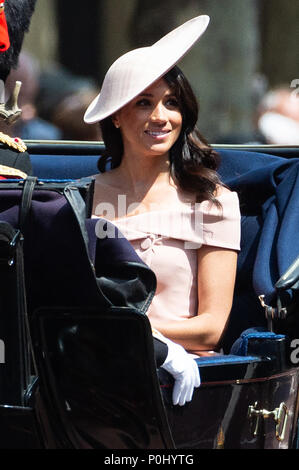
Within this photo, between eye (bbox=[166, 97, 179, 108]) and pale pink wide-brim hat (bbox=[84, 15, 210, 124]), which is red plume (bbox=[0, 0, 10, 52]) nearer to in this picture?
pale pink wide-brim hat (bbox=[84, 15, 210, 124])

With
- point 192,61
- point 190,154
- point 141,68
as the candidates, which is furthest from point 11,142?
point 192,61

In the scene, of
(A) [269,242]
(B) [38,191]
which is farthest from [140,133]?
(B) [38,191]

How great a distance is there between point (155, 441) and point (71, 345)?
313mm

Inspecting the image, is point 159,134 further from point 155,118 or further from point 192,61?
point 192,61

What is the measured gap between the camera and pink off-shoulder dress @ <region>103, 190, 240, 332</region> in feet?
11.3

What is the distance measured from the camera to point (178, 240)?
349cm

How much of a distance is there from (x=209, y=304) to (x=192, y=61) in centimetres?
512

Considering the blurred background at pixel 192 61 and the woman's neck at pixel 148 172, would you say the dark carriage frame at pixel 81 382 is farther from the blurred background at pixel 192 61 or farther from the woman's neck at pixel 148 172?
the blurred background at pixel 192 61

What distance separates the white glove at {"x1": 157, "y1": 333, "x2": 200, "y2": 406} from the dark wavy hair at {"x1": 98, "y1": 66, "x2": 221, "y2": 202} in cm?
69

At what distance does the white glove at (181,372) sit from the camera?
2.93m

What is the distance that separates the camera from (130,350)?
8.98ft

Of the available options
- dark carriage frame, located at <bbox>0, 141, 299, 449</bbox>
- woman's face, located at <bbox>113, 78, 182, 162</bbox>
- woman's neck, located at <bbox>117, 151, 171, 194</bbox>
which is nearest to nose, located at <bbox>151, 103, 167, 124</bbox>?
woman's face, located at <bbox>113, 78, 182, 162</bbox>
